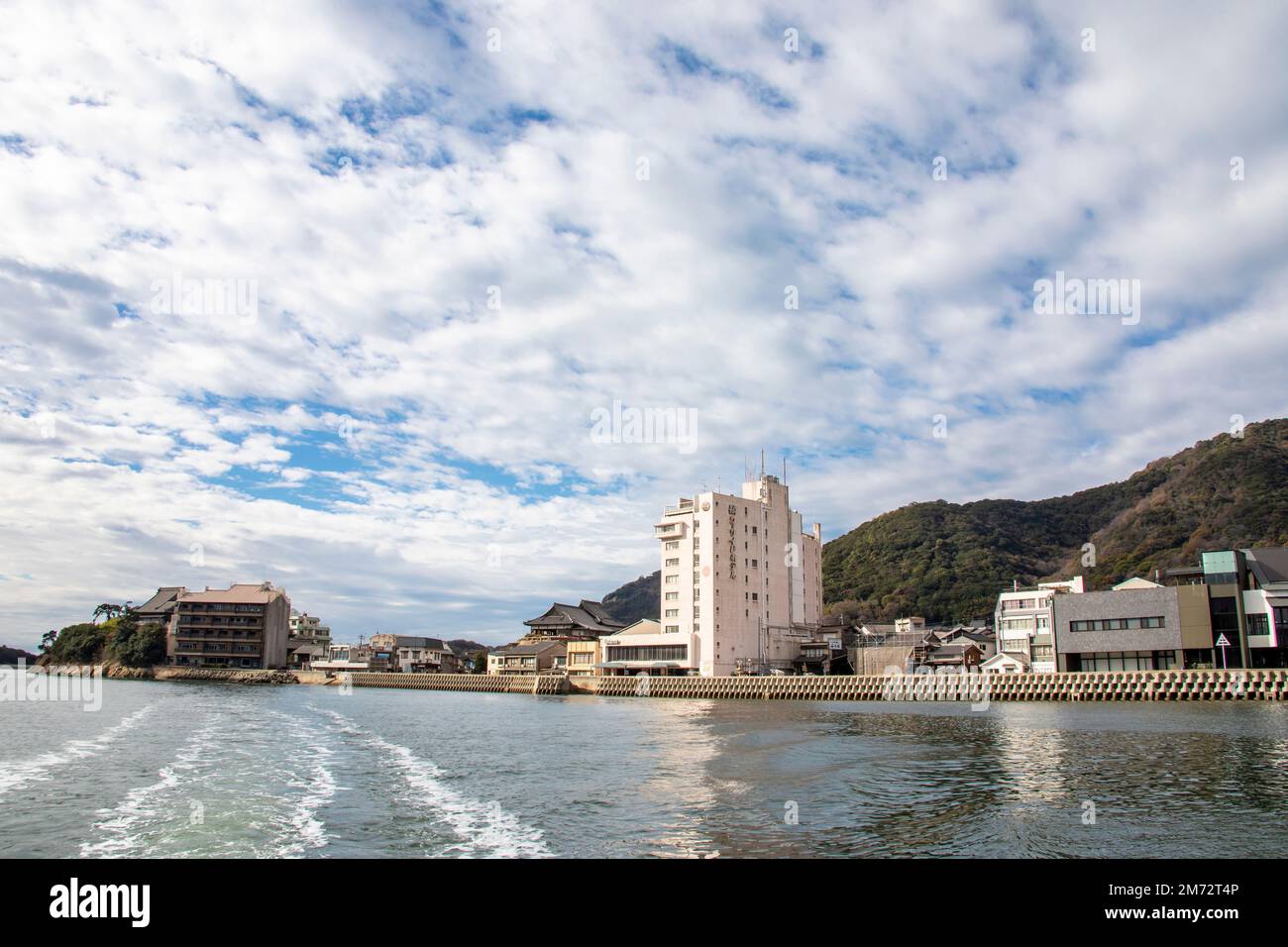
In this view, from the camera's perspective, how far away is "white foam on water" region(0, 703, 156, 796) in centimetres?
2350

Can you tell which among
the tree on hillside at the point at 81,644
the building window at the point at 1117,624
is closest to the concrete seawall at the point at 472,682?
the tree on hillside at the point at 81,644

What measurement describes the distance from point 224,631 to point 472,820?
404ft

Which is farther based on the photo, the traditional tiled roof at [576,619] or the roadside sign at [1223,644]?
the traditional tiled roof at [576,619]

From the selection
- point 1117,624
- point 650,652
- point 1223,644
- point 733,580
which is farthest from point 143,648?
point 1223,644

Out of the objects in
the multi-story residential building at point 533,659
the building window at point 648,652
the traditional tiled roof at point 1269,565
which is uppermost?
the traditional tiled roof at point 1269,565

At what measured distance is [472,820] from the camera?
60.7 feet

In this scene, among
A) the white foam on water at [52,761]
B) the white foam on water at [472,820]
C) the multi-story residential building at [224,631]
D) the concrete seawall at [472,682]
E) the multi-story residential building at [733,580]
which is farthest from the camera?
the multi-story residential building at [224,631]

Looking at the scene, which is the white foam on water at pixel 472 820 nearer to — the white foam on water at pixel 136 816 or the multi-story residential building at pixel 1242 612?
the white foam on water at pixel 136 816

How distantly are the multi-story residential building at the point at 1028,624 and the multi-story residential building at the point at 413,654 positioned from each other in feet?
299

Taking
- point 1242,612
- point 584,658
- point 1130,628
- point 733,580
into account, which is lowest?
point 584,658

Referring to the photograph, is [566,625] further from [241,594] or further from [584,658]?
[241,594]

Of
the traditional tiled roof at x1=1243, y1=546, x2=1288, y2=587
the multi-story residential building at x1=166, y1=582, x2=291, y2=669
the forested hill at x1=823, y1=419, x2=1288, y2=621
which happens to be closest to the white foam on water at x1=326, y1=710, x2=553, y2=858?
the traditional tiled roof at x1=1243, y1=546, x2=1288, y2=587

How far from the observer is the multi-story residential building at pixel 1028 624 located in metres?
84.9

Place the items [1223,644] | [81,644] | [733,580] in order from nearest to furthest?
[1223,644] < [733,580] < [81,644]
